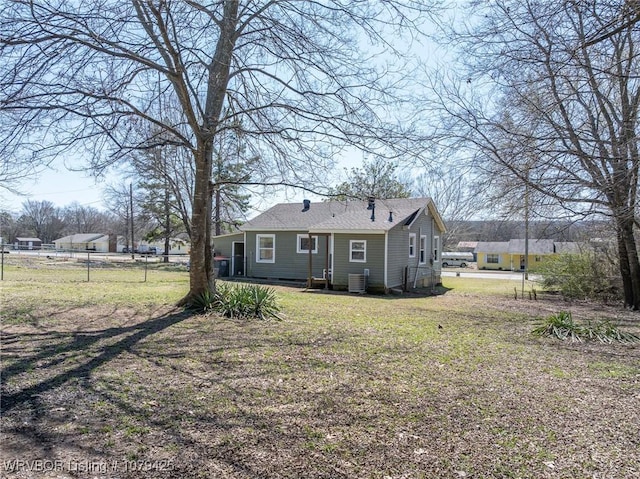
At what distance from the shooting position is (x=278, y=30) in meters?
7.11

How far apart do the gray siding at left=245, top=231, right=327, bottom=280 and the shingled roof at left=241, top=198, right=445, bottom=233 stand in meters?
0.48

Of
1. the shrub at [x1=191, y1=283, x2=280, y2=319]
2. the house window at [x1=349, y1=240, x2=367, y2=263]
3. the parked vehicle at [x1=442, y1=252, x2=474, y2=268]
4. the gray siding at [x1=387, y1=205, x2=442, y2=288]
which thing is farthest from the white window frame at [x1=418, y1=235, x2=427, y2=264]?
the parked vehicle at [x1=442, y1=252, x2=474, y2=268]

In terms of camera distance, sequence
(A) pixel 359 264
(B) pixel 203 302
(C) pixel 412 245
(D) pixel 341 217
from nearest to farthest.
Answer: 1. (B) pixel 203 302
2. (A) pixel 359 264
3. (D) pixel 341 217
4. (C) pixel 412 245

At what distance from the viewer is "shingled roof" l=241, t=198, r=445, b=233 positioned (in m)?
17.5

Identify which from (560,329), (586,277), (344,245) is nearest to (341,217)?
(344,245)

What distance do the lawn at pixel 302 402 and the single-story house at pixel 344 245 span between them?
367 inches

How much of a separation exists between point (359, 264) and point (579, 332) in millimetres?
9954

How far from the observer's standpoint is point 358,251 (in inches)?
693

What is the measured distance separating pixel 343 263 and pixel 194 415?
1428cm

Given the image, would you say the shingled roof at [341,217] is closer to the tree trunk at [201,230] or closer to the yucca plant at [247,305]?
the yucca plant at [247,305]

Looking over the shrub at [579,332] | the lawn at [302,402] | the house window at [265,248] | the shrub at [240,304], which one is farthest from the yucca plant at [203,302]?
the house window at [265,248]

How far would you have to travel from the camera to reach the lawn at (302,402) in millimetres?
2980

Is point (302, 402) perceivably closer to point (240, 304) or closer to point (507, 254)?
point (240, 304)

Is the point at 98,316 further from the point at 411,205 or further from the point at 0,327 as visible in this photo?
the point at 411,205
